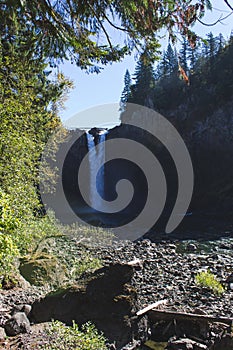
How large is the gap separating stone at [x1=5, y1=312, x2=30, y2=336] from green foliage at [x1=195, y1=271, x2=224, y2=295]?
4.26m

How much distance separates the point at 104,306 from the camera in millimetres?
4383

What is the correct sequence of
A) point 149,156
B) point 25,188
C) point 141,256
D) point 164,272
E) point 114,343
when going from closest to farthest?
1. point 114,343
2. point 25,188
3. point 164,272
4. point 141,256
5. point 149,156

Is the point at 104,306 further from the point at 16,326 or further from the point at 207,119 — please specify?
the point at 207,119

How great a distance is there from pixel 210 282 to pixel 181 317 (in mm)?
2326

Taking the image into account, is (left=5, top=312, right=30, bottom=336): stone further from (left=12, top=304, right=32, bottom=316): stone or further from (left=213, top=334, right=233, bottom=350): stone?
(left=213, top=334, right=233, bottom=350): stone

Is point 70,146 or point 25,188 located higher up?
point 70,146

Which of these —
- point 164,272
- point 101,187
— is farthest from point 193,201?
point 164,272

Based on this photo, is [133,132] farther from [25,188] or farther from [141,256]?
[25,188]

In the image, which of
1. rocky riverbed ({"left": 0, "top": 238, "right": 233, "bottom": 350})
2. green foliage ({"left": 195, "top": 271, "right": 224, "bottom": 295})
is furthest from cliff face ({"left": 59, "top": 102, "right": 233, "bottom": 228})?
green foliage ({"left": 195, "top": 271, "right": 224, "bottom": 295})

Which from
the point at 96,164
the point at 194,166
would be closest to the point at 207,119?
the point at 194,166

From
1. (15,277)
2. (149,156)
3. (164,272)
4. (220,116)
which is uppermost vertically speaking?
(220,116)

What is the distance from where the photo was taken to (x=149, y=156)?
95.0ft

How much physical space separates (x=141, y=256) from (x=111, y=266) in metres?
5.18

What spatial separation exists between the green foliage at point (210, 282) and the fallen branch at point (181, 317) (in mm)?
1794
